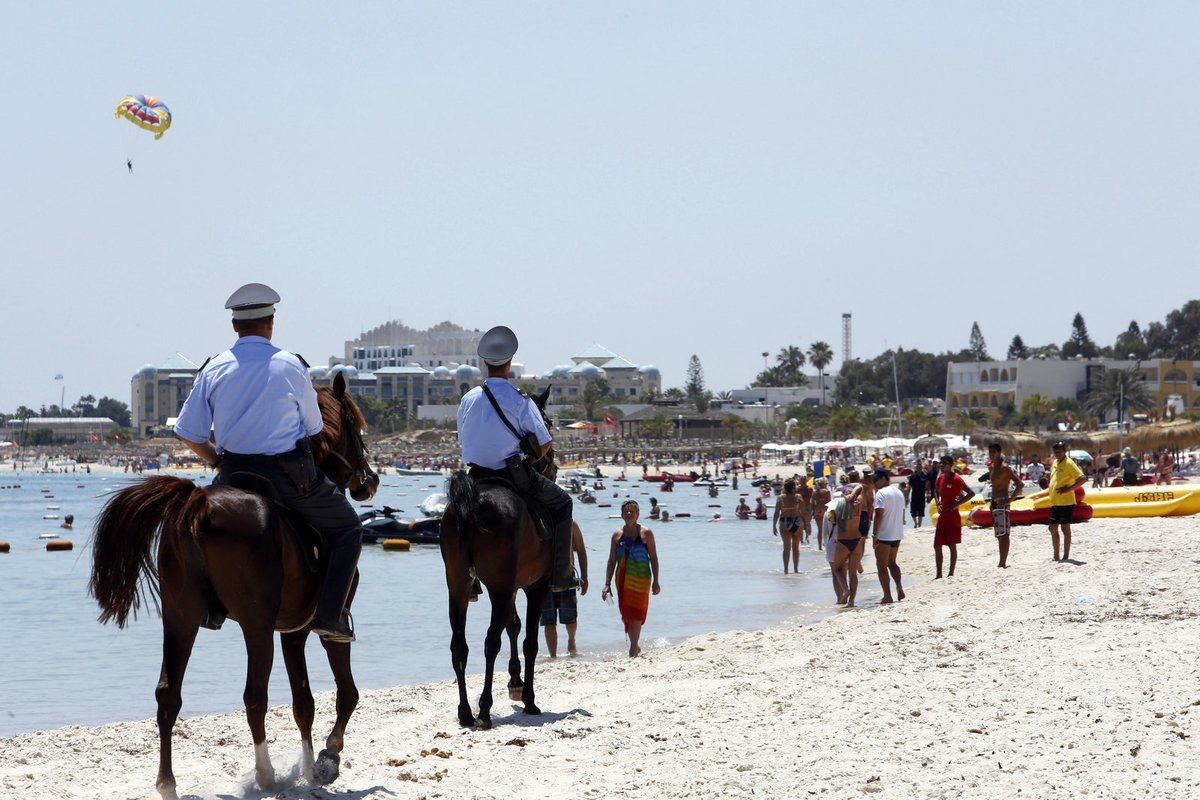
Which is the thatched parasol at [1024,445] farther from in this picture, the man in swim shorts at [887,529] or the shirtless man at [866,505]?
the man in swim shorts at [887,529]

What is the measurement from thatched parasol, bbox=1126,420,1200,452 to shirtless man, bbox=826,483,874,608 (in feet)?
137

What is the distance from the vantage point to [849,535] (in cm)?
1598

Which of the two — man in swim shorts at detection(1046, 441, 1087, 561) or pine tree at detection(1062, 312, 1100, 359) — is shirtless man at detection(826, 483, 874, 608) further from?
pine tree at detection(1062, 312, 1100, 359)

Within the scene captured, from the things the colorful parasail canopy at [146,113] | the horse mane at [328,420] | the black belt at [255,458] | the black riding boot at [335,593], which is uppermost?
the colorful parasail canopy at [146,113]

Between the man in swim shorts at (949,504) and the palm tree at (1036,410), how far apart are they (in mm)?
96140

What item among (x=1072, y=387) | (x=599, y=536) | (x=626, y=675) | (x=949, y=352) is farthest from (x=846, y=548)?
(x=949, y=352)

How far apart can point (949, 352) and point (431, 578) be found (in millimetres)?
134880

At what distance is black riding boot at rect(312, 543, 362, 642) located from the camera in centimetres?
586

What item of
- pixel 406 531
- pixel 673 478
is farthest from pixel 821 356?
pixel 406 531

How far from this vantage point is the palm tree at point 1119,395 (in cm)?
10638

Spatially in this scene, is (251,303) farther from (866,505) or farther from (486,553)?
(866,505)

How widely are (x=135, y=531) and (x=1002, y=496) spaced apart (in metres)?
13.1

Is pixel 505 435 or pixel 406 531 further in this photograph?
pixel 406 531

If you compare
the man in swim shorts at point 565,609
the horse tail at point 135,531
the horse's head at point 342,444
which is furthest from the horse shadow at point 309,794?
the man in swim shorts at point 565,609
